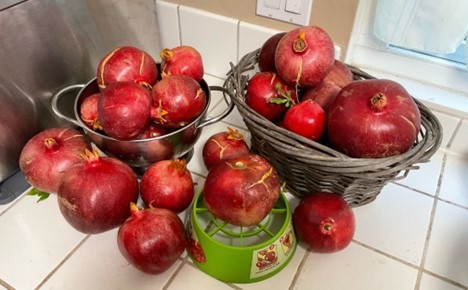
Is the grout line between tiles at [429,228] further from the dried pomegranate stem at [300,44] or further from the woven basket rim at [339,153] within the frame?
the dried pomegranate stem at [300,44]

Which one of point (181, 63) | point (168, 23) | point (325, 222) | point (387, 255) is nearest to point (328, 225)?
point (325, 222)

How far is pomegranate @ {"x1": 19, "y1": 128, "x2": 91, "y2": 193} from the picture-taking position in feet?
1.88

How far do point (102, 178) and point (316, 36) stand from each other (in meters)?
0.37

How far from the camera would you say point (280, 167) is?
592mm

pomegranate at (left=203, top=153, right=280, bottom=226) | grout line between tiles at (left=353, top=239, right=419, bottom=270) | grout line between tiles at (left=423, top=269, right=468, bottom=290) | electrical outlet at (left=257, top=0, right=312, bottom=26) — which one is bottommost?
grout line between tiles at (left=353, top=239, right=419, bottom=270)

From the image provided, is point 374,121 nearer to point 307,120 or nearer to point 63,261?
point 307,120

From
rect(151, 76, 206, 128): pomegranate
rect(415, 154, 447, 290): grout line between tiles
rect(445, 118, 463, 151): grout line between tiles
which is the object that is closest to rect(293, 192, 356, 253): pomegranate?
rect(415, 154, 447, 290): grout line between tiles

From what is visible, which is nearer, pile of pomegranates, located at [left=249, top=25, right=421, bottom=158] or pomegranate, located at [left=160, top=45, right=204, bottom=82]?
pile of pomegranates, located at [left=249, top=25, right=421, bottom=158]

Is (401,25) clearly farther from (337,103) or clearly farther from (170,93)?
(170,93)

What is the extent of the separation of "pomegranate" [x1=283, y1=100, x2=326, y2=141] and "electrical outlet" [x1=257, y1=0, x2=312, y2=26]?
27cm

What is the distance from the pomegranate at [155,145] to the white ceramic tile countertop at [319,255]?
0.33 ft

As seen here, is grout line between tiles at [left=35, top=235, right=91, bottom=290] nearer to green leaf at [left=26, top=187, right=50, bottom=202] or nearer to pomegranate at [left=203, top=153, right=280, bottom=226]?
green leaf at [left=26, top=187, right=50, bottom=202]

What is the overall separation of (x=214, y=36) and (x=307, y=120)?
416 mm

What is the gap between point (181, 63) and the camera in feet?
2.01
